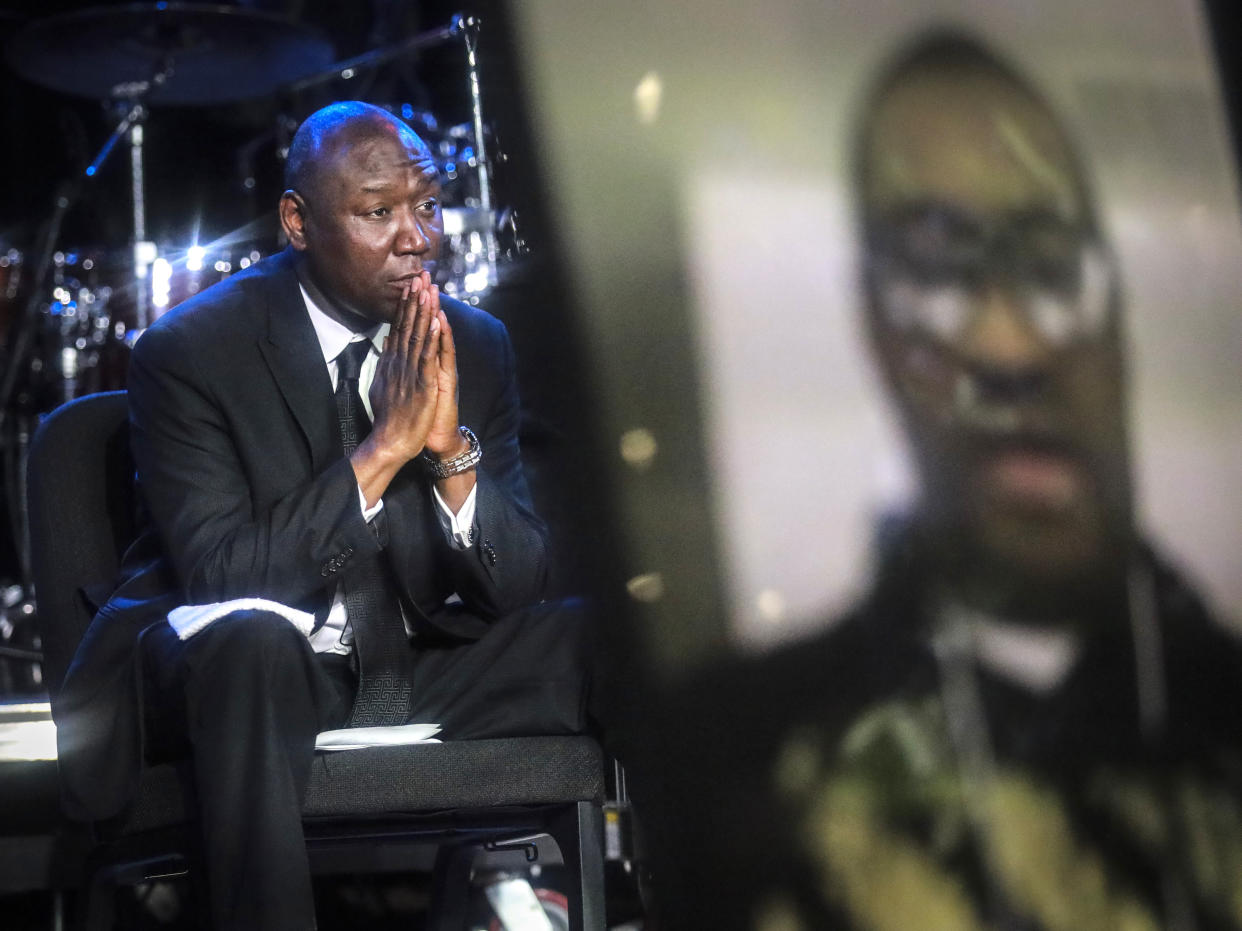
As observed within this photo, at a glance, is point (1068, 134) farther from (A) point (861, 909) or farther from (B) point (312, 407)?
(B) point (312, 407)

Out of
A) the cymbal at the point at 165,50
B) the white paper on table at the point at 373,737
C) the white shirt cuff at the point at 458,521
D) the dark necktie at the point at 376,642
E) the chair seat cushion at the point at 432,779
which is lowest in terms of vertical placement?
the chair seat cushion at the point at 432,779

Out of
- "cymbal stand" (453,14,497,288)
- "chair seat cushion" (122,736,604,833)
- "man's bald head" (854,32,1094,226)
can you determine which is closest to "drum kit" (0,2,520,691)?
"cymbal stand" (453,14,497,288)

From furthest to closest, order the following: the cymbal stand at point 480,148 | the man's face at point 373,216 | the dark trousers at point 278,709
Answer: the cymbal stand at point 480,148, the man's face at point 373,216, the dark trousers at point 278,709

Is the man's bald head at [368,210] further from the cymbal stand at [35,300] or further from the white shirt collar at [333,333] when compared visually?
the cymbal stand at [35,300]

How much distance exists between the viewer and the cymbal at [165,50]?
3709 millimetres

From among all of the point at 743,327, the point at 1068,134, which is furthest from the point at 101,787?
the point at 1068,134

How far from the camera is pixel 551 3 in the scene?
3.80ft

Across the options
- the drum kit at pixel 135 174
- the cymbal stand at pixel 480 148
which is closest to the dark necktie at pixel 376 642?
the cymbal stand at pixel 480 148

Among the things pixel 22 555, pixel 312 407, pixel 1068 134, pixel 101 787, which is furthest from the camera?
pixel 22 555

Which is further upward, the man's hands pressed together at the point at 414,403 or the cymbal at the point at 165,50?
the cymbal at the point at 165,50

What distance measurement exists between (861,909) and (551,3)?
739mm

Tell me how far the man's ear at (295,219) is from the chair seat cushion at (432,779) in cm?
69

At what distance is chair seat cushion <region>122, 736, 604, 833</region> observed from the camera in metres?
1.55

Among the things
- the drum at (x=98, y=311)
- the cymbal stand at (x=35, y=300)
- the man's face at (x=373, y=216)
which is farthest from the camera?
the cymbal stand at (x=35, y=300)
